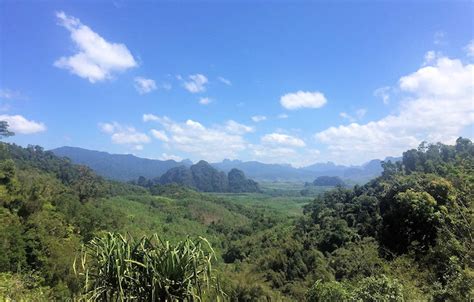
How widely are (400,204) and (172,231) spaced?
37.6 m

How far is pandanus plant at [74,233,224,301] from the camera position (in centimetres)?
429

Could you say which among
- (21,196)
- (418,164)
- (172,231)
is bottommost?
(172,231)

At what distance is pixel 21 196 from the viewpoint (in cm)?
3481

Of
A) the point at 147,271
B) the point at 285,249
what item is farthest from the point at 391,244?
the point at 147,271

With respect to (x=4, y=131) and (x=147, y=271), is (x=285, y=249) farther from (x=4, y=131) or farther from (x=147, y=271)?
(x=4, y=131)

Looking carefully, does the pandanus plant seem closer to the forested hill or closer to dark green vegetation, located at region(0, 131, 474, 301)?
dark green vegetation, located at region(0, 131, 474, 301)

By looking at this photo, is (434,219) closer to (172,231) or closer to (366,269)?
(366,269)

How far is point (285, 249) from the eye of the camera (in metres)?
36.7

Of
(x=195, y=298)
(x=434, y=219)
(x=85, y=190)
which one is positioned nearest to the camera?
(x=195, y=298)

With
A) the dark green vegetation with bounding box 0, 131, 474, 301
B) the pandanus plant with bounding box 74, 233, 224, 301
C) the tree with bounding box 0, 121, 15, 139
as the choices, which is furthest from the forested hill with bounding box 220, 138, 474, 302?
the tree with bounding box 0, 121, 15, 139

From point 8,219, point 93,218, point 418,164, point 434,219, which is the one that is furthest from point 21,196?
point 418,164

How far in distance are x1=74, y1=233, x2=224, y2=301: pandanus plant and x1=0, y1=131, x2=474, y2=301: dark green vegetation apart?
13 millimetres

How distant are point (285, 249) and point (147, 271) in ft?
110

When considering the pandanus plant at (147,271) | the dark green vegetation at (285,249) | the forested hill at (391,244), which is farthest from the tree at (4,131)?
the pandanus plant at (147,271)
